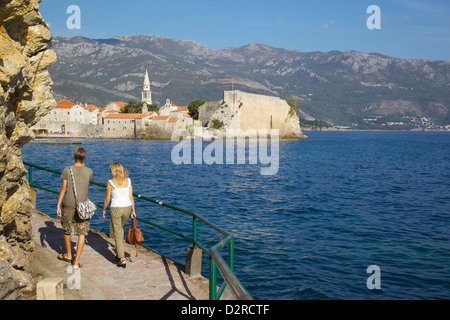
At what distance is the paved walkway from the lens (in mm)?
5105

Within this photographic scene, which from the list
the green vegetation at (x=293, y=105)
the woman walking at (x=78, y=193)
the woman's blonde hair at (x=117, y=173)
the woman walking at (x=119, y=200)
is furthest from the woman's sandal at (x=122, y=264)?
the green vegetation at (x=293, y=105)

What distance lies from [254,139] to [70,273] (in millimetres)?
87482

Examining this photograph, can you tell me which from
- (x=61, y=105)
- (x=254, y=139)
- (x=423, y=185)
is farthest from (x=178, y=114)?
(x=423, y=185)

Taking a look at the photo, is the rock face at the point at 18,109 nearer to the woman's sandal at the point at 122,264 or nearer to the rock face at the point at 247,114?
the woman's sandal at the point at 122,264

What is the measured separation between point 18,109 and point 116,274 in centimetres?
275

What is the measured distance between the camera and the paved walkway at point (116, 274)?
5.11m

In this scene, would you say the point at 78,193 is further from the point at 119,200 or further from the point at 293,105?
the point at 293,105

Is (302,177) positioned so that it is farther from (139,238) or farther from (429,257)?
(139,238)

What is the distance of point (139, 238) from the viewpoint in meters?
6.35

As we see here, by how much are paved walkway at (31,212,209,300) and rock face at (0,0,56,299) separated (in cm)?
49

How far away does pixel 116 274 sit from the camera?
5.80 m

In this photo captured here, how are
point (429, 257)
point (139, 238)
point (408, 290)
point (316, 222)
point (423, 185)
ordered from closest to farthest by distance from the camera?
Answer: 1. point (139, 238)
2. point (408, 290)
3. point (429, 257)
4. point (316, 222)
5. point (423, 185)

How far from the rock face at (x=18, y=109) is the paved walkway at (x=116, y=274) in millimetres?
492

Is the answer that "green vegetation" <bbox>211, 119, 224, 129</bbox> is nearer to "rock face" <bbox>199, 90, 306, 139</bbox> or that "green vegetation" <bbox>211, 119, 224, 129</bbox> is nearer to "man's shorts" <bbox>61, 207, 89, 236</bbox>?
"rock face" <bbox>199, 90, 306, 139</bbox>
